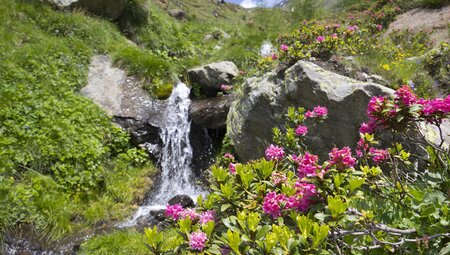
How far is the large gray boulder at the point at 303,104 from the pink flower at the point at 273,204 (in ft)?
9.15

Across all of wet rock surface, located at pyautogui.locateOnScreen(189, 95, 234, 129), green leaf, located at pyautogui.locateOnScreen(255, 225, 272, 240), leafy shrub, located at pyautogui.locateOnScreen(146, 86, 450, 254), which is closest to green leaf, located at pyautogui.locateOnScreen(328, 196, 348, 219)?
leafy shrub, located at pyautogui.locateOnScreen(146, 86, 450, 254)

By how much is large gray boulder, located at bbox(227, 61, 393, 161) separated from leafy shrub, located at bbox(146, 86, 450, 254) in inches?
77.5

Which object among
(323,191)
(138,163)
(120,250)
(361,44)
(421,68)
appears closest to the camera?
(323,191)

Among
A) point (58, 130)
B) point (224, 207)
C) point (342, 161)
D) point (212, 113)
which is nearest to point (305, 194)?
point (342, 161)

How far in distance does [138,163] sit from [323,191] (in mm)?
5578

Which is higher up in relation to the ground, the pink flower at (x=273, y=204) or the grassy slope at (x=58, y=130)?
the pink flower at (x=273, y=204)

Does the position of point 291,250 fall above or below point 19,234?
above

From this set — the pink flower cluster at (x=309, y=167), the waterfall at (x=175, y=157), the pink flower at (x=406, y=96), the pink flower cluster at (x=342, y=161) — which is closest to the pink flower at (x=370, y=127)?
the pink flower at (x=406, y=96)

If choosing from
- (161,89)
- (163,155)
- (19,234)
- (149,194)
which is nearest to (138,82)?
(161,89)

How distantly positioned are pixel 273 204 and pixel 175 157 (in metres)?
5.59

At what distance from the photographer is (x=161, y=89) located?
8266 mm

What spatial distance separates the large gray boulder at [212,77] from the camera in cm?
834

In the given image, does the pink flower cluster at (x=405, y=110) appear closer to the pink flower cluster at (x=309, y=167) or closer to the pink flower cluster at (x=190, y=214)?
the pink flower cluster at (x=309, y=167)

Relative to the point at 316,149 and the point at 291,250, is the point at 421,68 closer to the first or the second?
the point at 316,149
